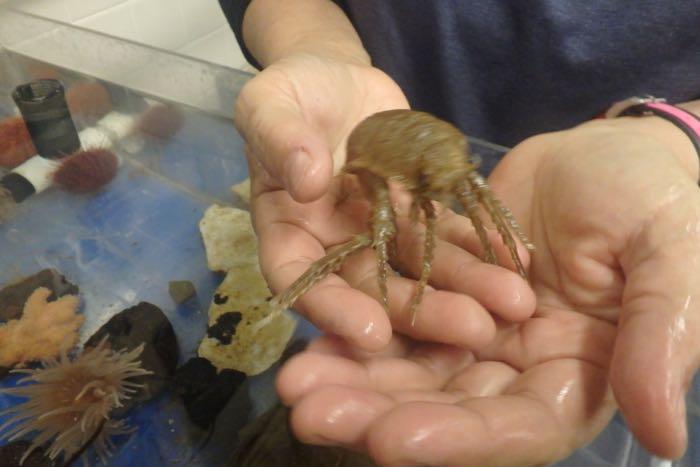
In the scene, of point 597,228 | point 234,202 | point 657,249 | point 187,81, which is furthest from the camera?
point 187,81

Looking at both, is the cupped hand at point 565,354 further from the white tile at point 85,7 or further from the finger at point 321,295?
the white tile at point 85,7

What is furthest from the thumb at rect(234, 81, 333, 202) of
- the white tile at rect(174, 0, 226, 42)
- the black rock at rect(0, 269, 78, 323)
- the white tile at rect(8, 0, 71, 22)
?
the white tile at rect(174, 0, 226, 42)

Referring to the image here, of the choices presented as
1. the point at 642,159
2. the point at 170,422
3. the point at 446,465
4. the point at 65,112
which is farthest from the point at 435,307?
the point at 65,112

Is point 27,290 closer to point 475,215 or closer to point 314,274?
point 314,274

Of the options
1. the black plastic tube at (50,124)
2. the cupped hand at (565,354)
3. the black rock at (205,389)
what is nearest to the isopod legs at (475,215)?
the cupped hand at (565,354)

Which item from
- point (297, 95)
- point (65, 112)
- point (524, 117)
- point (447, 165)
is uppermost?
point (297, 95)

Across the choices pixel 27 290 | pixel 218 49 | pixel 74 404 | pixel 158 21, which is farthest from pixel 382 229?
pixel 218 49

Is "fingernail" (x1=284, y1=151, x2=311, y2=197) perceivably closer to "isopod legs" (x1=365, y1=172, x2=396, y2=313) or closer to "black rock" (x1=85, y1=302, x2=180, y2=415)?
"isopod legs" (x1=365, y1=172, x2=396, y2=313)

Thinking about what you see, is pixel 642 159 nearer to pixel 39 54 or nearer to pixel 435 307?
pixel 435 307
